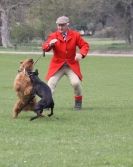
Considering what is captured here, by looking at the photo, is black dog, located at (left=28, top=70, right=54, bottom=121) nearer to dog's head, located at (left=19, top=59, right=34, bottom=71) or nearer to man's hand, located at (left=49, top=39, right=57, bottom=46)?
dog's head, located at (left=19, top=59, right=34, bottom=71)

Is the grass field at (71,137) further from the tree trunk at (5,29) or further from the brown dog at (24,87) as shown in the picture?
the tree trunk at (5,29)

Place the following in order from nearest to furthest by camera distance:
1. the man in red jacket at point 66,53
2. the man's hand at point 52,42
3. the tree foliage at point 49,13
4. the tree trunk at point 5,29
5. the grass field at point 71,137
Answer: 1. the grass field at point 71,137
2. the man's hand at point 52,42
3. the man in red jacket at point 66,53
4. the tree trunk at point 5,29
5. the tree foliage at point 49,13

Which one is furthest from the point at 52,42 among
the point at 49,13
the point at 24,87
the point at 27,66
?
the point at 49,13

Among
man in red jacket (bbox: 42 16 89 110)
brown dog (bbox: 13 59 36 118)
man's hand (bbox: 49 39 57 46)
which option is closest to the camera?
brown dog (bbox: 13 59 36 118)

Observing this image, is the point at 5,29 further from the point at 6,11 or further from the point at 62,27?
the point at 62,27

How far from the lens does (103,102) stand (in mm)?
17375

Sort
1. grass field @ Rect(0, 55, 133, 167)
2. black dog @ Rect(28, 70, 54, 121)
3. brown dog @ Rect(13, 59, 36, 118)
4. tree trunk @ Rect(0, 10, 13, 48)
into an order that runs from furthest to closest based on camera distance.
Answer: tree trunk @ Rect(0, 10, 13, 48), brown dog @ Rect(13, 59, 36, 118), black dog @ Rect(28, 70, 54, 121), grass field @ Rect(0, 55, 133, 167)

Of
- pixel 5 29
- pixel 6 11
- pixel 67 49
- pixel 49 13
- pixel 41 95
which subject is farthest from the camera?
pixel 49 13

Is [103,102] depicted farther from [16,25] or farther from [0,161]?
[16,25]

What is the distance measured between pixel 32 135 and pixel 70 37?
430 centimetres

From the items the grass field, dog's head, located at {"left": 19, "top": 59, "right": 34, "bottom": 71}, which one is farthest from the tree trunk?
dog's head, located at {"left": 19, "top": 59, "right": 34, "bottom": 71}

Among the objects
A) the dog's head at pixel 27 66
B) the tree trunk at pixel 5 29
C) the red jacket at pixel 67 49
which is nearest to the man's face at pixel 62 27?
the red jacket at pixel 67 49

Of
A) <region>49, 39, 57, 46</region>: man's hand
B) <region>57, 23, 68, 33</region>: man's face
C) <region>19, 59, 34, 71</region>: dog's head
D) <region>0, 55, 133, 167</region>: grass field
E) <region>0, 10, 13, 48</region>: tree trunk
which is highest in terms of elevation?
<region>57, 23, 68, 33</region>: man's face

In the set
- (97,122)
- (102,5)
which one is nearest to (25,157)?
(97,122)
